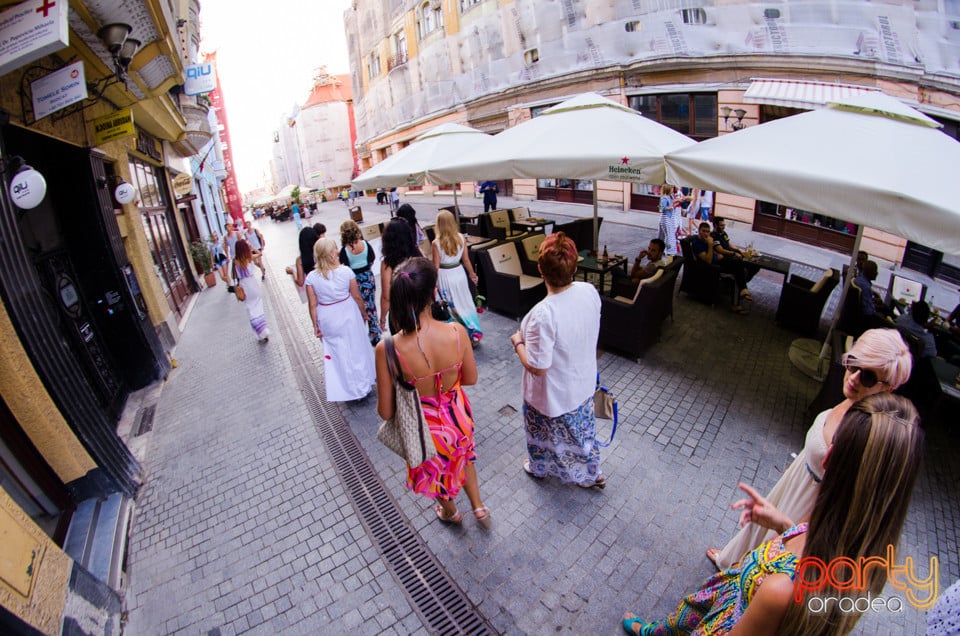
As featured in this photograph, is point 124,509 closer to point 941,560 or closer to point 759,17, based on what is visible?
point 941,560

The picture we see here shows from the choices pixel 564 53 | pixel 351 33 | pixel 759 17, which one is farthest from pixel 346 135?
pixel 759 17

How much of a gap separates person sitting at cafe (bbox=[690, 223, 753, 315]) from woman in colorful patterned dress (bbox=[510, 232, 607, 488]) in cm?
470

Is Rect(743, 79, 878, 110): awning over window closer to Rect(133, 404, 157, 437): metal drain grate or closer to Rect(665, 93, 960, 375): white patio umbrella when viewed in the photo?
Rect(665, 93, 960, 375): white patio umbrella

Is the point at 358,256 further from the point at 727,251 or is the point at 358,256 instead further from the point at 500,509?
the point at 727,251

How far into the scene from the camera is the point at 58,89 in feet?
12.3

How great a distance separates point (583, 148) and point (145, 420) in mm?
6513

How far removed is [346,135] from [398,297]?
6346cm

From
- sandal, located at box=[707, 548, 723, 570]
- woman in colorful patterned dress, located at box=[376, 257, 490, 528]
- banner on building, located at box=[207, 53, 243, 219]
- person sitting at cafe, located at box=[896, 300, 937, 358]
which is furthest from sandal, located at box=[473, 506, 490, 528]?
banner on building, located at box=[207, 53, 243, 219]

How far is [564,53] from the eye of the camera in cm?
1603

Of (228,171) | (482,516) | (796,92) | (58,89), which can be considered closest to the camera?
(482,516)

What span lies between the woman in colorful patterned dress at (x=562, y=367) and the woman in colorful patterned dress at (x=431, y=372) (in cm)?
47

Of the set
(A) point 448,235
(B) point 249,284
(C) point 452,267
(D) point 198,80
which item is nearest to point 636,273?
(C) point 452,267

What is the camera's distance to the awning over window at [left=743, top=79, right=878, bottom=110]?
386 inches

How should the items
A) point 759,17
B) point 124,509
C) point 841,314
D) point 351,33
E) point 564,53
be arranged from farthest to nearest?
point 351,33
point 564,53
point 759,17
point 841,314
point 124,509
